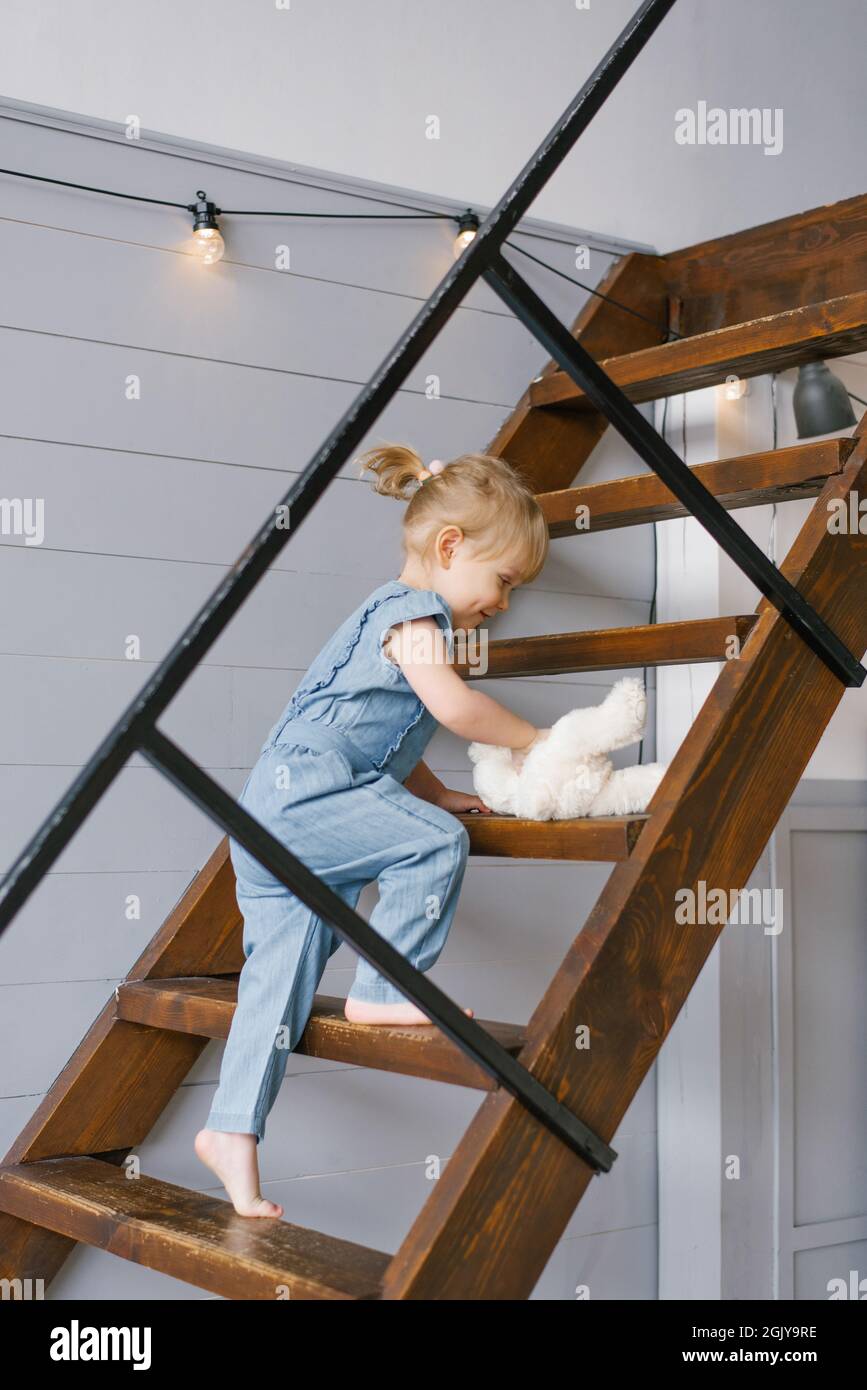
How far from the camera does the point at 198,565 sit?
2.23 meters

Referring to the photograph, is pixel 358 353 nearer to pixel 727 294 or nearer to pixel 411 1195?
pixel 727 294

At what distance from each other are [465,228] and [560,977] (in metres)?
1.52

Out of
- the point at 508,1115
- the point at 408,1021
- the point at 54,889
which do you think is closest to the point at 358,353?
the point at 54,889

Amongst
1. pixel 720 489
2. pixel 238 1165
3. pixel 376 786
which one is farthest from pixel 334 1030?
pixel 720 489

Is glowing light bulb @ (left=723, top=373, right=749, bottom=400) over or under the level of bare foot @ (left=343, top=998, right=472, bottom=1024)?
over

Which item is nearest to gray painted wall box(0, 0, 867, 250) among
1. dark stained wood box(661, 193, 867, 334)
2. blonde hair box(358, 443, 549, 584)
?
dark stained wood box(661, 193, 867, 334)

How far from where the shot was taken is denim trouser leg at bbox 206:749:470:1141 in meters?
1.71

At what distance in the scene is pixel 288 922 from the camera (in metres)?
1.76

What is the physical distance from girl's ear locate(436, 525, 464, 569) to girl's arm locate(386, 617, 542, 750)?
0.11 m

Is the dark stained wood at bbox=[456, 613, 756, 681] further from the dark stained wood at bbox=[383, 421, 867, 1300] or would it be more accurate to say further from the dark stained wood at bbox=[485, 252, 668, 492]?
the dark stained wood at bbox=[485, 252, 668, 492]

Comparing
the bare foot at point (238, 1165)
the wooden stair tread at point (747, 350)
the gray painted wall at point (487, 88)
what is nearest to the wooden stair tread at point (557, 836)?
the bare foot at point (238, 1165)

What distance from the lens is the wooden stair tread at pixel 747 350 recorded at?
2.01 m

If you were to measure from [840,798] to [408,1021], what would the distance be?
1.59 m

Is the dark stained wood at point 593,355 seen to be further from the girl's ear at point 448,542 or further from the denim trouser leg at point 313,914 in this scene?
the denim trouser leg at point 313,914
